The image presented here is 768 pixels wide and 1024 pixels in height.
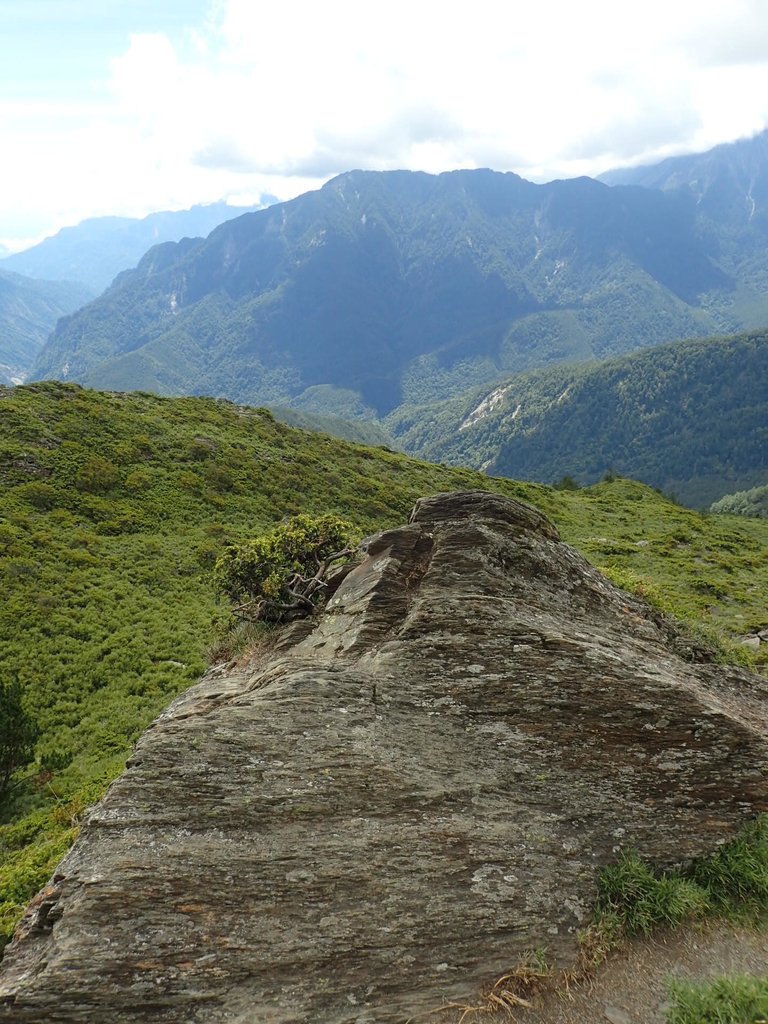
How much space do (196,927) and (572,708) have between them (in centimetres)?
765

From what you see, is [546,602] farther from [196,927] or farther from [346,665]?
[196,927]

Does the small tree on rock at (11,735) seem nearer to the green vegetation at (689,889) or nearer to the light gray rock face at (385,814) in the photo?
the light gray rock face at (385,814)

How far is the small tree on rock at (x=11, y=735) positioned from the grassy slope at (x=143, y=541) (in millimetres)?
724

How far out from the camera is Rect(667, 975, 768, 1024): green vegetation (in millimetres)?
8336

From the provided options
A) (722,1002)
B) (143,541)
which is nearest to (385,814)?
(722,1002)

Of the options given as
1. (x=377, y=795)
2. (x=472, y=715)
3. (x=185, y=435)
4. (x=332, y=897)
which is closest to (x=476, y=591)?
(x=472, y=715)

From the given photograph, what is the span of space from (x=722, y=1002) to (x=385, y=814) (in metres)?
5.77

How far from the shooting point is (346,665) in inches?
467

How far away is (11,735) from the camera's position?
19.0 meters

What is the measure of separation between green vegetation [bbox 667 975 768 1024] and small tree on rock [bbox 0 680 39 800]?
65.2 ft

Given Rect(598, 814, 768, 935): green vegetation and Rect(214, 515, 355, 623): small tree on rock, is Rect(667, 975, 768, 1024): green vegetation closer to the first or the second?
Rect(598, 814, 768, 935): green vegetation

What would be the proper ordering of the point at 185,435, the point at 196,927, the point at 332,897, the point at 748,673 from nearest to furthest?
the point at 196,927, the point at 332,897, the point at 748,673, the point at 185,435

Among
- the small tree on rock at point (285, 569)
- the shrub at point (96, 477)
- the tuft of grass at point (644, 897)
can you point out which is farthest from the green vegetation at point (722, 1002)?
the shrub at point (96, 477)

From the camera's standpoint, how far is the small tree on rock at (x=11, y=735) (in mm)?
18812
